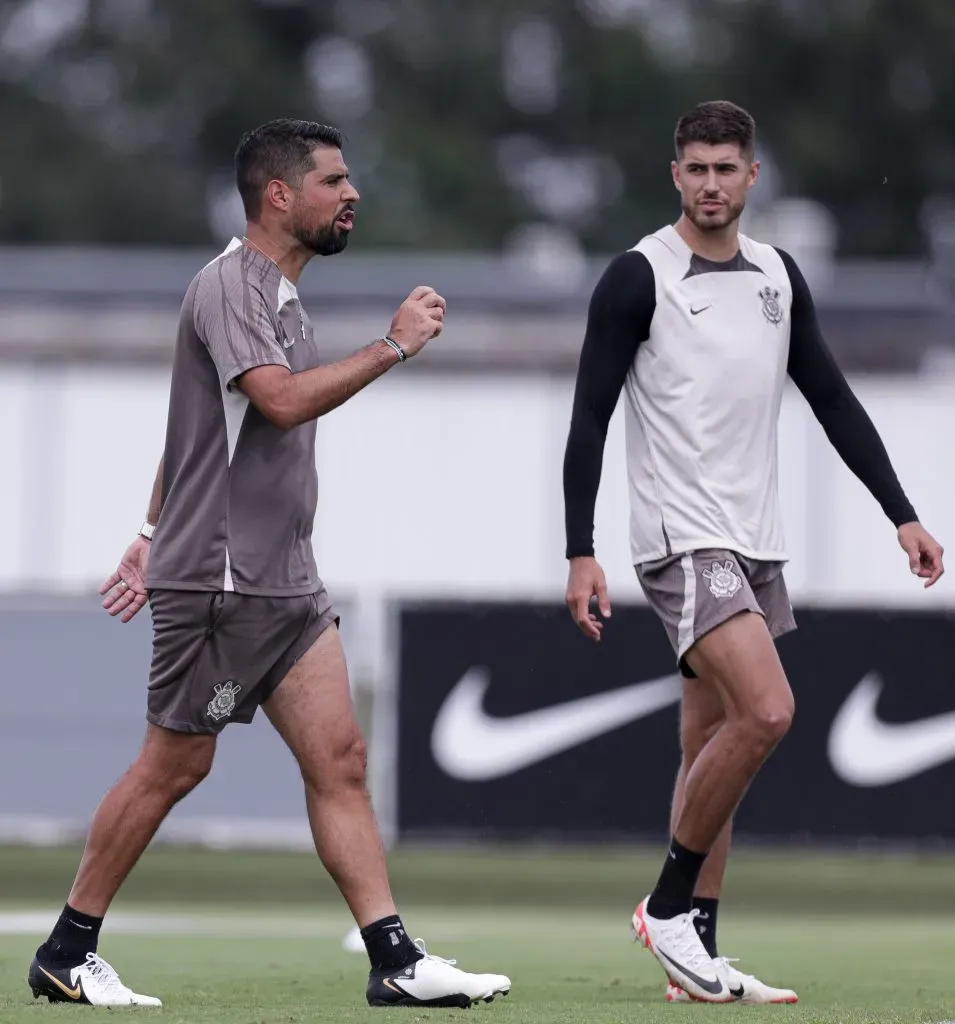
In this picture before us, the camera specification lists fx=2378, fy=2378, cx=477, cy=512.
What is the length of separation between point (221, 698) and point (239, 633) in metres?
0.17

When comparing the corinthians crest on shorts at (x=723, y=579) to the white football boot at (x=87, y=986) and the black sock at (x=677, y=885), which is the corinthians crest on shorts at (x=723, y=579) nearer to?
the black sock at (x=677, y=885)

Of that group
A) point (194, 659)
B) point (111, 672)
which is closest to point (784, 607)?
point (194, 659)

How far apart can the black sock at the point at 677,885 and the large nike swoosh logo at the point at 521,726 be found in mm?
4796

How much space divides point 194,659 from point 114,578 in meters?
0.50

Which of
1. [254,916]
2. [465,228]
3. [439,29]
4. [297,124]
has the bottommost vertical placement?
[254,916]

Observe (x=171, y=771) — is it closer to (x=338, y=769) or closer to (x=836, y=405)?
(x=338, y=769)

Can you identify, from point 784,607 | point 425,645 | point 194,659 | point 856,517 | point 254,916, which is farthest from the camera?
point 856,517

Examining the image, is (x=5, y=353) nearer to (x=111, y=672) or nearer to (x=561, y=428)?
(x=561, y=428)

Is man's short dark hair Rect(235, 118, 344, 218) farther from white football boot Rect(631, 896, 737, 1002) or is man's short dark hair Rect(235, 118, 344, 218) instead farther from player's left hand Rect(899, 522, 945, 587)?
white football boot Rect(631, 896, 737, 1002)

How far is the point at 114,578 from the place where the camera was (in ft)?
20.6

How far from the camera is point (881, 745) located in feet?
37.0

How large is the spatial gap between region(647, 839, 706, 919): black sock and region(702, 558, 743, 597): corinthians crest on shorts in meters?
0.71

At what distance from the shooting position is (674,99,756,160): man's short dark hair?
6.55 m

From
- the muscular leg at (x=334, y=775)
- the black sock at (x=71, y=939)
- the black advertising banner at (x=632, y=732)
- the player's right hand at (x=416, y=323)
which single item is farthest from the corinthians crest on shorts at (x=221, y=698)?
the black advertising banner at (x=632, y=732)
